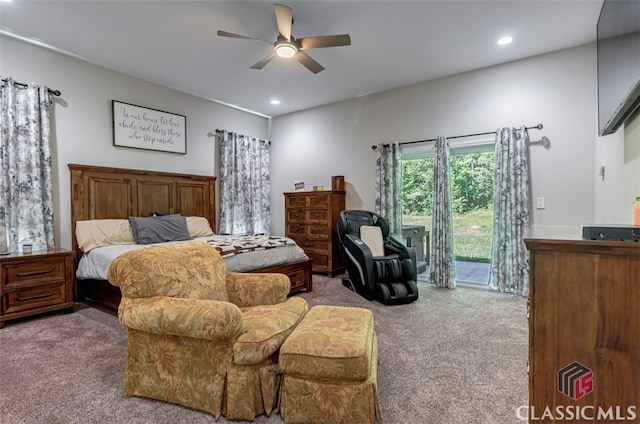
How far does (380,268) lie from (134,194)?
3.41 meters

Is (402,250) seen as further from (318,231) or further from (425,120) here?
(425,120)

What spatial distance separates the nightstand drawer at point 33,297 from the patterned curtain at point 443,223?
14.6 feet

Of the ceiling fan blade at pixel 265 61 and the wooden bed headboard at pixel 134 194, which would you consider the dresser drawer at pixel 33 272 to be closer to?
the wooden bed headboard at pixel 134 194

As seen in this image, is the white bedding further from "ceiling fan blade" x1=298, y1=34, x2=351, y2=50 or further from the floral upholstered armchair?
"ceiling fan blade" x1=298, y1=34, x2=351, y2=50

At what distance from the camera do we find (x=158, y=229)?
13.1 feet

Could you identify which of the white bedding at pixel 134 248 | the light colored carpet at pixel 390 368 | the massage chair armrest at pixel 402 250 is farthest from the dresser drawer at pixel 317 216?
the light colored carpet at pixel 390 368

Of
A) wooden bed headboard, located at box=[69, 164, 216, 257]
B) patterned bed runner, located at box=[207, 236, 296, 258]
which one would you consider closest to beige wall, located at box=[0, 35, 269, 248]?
wooden bed headboard, located at box=[69, 164, 216, 257]

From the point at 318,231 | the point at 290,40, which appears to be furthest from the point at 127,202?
the point at 290,40

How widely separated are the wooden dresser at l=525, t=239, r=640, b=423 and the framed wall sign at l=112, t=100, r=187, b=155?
479cm

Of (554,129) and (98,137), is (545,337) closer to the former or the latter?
(554,129)

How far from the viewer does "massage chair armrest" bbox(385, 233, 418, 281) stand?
3.86m

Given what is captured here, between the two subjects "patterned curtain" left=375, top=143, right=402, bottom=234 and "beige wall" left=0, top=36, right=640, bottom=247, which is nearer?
"beige wall" left=0, top=36, right=640, bottom=247

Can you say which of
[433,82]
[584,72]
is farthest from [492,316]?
[433,82]

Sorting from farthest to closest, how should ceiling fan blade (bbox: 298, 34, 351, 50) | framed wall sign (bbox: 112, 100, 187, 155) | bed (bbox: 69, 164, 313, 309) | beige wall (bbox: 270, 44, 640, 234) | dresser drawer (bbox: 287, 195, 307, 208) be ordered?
dresser drawer (bbox: 287, 195, 307, 208), framed wall sign (bbox: 112, 100, 187, 155), bed (bbox: 69, 164, 313, 309), beige wall (bbox: 270, 44, 640, 234), ceiling fan blade (bbox: 298, 34, 351, 50)
